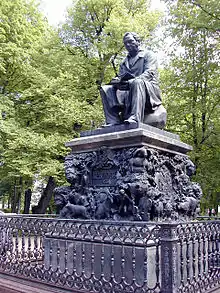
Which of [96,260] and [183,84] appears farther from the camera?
[183,84]

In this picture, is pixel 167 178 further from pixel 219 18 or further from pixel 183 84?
pixel 183 84

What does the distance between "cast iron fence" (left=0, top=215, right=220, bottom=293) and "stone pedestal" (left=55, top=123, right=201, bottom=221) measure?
639 mm

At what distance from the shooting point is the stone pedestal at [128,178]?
242 inches

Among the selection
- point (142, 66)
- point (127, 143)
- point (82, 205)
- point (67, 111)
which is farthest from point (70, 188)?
point (67, 111)

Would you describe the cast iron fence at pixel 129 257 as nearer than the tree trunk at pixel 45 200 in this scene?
Yes

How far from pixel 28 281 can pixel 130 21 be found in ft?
50.4

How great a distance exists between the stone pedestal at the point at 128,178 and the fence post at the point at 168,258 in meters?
1.62

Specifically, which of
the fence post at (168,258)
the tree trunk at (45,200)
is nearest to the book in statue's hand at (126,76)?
the fence post at (168,258)

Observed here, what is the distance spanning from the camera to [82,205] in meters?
6.84

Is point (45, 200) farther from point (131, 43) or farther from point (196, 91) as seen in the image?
point (131, 43)

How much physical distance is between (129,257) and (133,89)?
3213 millimetres

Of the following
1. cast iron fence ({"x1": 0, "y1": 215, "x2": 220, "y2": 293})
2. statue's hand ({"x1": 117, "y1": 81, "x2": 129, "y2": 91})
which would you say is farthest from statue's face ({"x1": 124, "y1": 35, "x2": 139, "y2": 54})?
cast iron fence ({"x1": 0, "y1": 215, "x2": 220, "y2": 293})

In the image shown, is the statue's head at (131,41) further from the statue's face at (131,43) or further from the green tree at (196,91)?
the green tree at (196,91)

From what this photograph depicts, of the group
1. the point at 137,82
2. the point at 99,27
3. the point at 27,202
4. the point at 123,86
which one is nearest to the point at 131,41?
the point at 123,86
